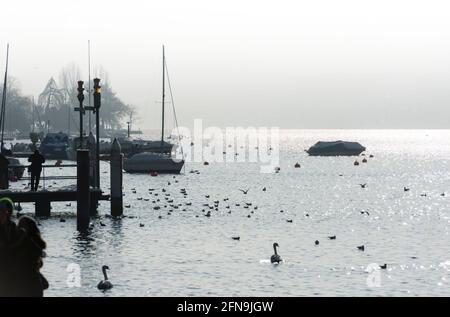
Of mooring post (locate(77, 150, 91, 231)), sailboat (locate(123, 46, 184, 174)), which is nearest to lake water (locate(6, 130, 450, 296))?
mooring post (locate(77, 150, 91, 231))

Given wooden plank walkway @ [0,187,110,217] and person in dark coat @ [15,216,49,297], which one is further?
wooden plank walkway @ [0,187,110,217]

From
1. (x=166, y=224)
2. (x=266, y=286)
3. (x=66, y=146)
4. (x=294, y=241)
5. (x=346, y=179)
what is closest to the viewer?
(x=266, y=286)

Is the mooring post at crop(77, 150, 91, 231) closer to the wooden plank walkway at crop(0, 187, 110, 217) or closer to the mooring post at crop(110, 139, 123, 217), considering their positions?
the wooden plank walkway at crop(0, 187, 110, 217)

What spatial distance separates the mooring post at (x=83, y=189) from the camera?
120 feet

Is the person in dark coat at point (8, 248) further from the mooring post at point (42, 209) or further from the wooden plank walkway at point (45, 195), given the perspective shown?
the mooring post at point (42, 209)

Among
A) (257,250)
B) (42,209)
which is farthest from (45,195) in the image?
(257,250)

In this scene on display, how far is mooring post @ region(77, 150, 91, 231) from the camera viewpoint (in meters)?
36.5

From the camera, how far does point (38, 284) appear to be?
13.5 m

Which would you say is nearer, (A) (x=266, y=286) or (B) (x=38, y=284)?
(B) (x=38, y=284)

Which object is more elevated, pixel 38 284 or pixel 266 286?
pixel 38 284

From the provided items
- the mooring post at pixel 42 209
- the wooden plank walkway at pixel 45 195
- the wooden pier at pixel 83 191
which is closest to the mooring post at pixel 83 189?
the wooden pier at pixel 83 191

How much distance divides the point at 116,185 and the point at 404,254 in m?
12.9
